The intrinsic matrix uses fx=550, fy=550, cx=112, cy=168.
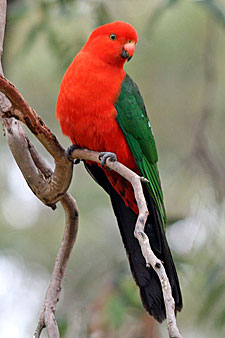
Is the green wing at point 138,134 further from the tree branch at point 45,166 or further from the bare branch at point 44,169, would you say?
the bare branch at point 44,169

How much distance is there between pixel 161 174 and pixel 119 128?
5.20ft

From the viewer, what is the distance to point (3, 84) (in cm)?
232

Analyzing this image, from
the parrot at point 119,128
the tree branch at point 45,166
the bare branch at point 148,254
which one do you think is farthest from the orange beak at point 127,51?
the bare branch at point 148,254

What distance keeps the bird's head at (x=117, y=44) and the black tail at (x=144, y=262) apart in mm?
641

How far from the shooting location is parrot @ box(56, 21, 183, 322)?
2949 mm

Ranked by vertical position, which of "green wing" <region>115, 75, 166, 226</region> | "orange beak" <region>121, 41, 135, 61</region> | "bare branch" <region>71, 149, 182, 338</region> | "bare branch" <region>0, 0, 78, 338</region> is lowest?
"bare branch" <region>71, 149, 182, 338</region>

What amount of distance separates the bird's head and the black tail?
2.10 feet

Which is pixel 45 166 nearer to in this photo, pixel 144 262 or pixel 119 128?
pixel 119 128

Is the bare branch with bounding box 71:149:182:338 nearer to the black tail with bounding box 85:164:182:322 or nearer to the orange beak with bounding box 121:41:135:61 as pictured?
the black tail with bounding box 85:164:182:322

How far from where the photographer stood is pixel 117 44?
3125 mm

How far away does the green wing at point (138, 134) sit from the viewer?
10.0 feet

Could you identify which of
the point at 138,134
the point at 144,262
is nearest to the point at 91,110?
the point at 138,134

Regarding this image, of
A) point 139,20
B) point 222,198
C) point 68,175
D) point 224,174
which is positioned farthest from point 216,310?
point 139,20

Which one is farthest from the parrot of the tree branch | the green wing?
the tree branch
